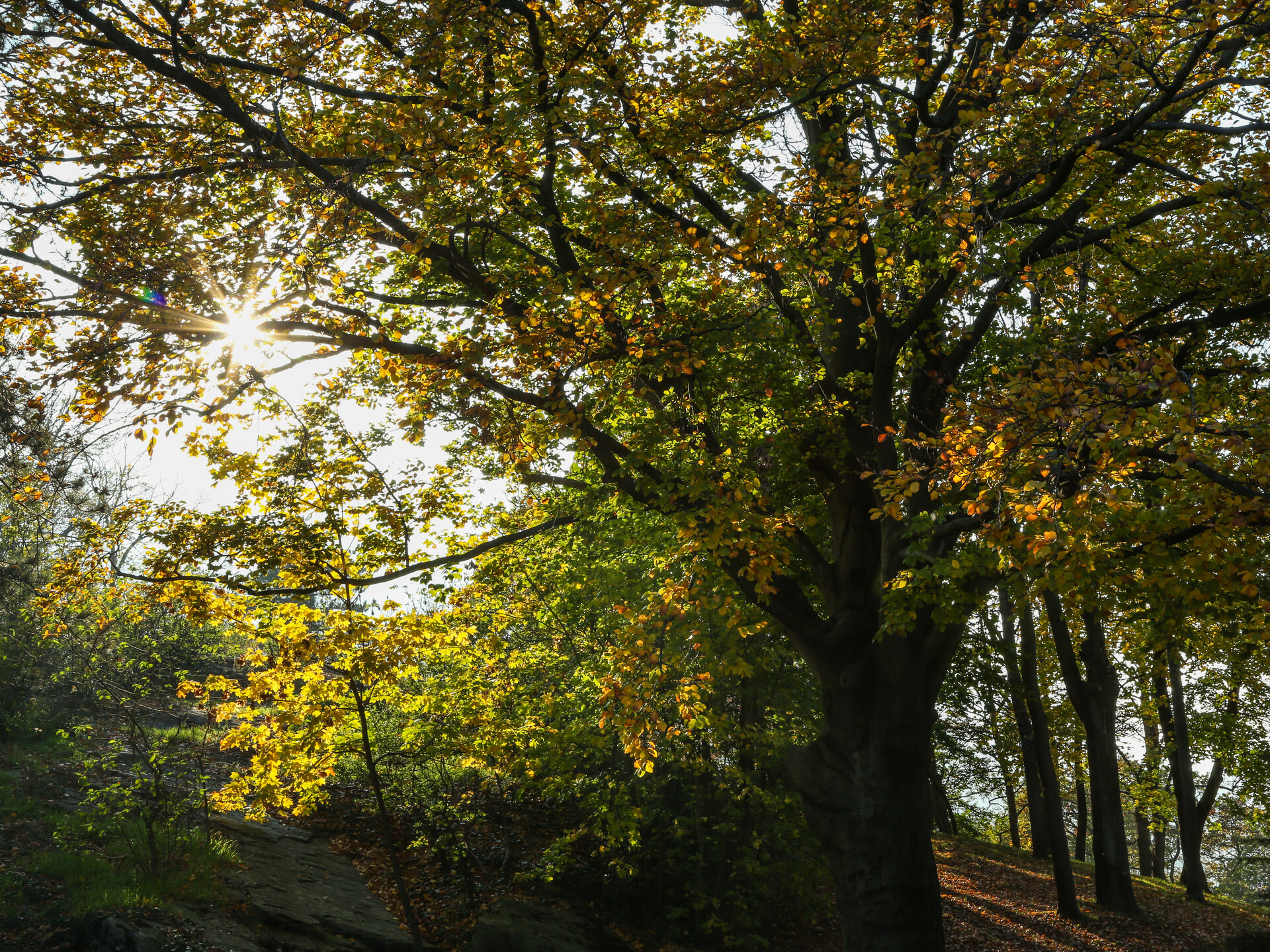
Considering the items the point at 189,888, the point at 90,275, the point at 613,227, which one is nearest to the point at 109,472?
the point at 189,888

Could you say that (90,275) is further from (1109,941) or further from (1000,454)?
(1109,941)

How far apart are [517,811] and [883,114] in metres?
11.9

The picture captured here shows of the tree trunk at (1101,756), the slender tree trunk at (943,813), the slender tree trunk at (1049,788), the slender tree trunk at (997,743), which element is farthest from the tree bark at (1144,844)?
the slender tree trunk at (1049,788)

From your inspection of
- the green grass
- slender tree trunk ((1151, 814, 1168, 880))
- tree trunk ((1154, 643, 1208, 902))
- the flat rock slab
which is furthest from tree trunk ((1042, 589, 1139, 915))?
slender tree trunk ((1151, 814, 1168, 880))

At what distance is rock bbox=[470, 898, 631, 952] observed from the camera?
8883 millimetres

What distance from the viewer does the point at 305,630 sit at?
8.41 metres

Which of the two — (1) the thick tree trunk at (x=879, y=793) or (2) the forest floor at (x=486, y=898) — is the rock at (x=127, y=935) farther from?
(1) the thick tree trunk at (x=879, y=793)

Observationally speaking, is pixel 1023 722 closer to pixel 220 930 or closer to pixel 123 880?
pixel 220 930

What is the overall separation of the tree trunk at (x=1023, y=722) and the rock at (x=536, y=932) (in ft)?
23.0

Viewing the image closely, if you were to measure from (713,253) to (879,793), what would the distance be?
17.4ft

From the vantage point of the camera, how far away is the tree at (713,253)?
19.7ft

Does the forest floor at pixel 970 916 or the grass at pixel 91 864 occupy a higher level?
the grass at pixel 91 864

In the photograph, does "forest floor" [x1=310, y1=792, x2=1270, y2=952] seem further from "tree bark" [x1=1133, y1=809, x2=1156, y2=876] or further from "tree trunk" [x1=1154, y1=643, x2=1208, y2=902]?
"tree bark" [x1=1133, y1=809, x2=1156, y2=876]

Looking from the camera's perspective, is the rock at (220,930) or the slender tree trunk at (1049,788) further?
the slender tree trunk at (1049,788)
